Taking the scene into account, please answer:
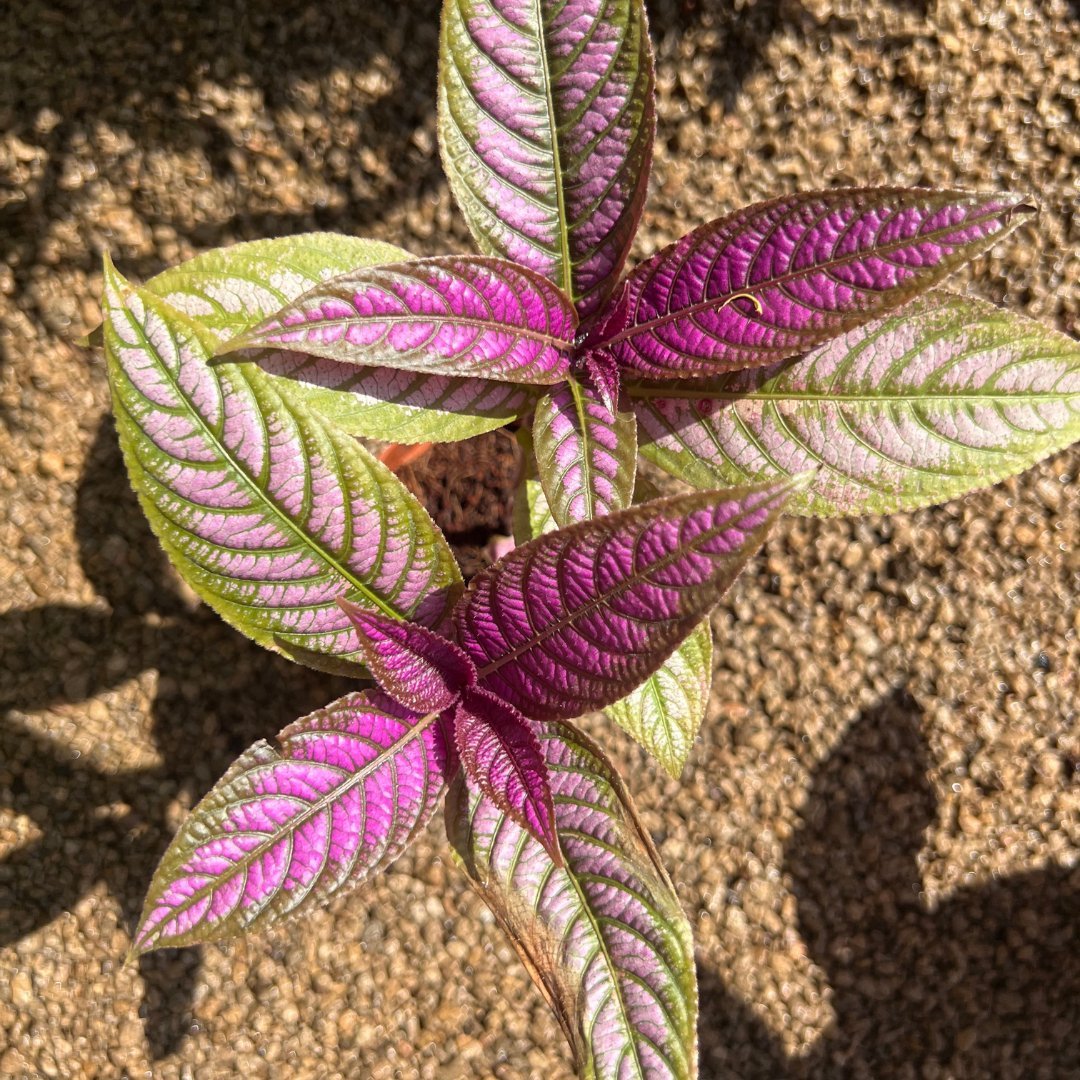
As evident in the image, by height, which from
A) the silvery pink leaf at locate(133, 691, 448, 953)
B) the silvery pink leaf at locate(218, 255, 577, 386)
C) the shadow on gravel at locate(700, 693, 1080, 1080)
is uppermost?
the silvery pink leaf at locate(218, 255, 577, 386)

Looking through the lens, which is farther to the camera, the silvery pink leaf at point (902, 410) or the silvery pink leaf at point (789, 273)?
the silvery pink leaf at point (902, 410)

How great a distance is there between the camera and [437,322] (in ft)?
3.22

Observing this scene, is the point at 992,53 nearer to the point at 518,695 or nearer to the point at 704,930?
the point at 518,695

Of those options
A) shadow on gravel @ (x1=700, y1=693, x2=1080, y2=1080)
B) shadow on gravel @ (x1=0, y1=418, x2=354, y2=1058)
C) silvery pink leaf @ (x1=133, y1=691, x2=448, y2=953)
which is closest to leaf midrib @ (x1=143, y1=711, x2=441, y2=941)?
silvery pink leaf @ (x1=133, y1=691, x2=448, y2=953)

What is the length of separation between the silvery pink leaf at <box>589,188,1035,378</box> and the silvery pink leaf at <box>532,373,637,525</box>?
70 millimetres

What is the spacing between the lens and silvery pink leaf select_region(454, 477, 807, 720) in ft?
2.62

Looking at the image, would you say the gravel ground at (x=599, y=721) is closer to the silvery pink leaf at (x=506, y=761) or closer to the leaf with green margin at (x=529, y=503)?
the leaf with green margin at (x=529, y=503)

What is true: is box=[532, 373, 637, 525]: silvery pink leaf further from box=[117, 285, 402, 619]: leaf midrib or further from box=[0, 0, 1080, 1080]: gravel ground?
box=[0, 0, 1080, 1080]: gravel ground

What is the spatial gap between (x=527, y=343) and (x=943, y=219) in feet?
1.36

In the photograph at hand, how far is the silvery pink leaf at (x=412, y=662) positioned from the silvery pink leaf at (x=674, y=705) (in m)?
0.31

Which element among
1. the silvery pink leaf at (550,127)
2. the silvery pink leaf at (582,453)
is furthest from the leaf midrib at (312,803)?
the silvery pink leaf at (550,127)

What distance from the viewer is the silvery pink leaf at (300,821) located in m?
0.94

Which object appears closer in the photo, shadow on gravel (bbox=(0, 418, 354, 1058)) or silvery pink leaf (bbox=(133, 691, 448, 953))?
silvery pink leaf (bbox=(133, 691, 448, 953))

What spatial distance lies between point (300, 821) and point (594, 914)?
1.05 feet
